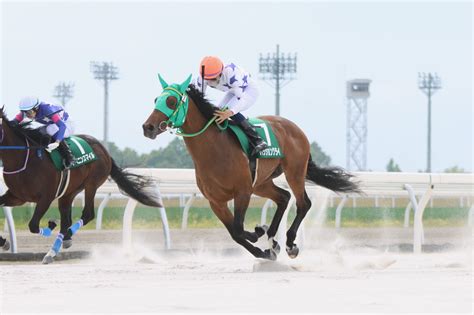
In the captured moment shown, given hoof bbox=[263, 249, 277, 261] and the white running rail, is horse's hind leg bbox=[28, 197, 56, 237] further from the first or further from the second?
hoof bbox=[263, 249, 277, 261]

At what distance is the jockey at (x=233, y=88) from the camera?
835 centimetres

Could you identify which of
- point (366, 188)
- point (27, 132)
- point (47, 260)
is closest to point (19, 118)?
point (27, 132)

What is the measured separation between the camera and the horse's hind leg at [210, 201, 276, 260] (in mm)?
8258

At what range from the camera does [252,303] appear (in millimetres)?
5941

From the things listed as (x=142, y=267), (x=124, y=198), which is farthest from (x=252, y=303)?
(x=124, y=198)

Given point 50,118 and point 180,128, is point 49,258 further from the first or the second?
point 180,128

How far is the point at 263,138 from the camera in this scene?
28.7 feet

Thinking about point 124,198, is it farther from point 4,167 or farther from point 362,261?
point 362,261

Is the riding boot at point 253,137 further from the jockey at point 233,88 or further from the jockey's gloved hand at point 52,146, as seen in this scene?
the jockey's gloved hand at point 52,146

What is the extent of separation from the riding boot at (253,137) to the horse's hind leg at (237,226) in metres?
0.50

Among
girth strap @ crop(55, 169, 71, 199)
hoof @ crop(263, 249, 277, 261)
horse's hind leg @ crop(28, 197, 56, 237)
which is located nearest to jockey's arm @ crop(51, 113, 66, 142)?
girth strap @ crop(55, 169, 71, 199)

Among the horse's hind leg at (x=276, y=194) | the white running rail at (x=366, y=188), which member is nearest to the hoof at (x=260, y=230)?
the horse's hind leg at (x=276, y=194)

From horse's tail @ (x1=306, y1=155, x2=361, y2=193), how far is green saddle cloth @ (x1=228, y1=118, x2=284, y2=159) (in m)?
0.92

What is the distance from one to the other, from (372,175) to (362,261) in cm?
249
